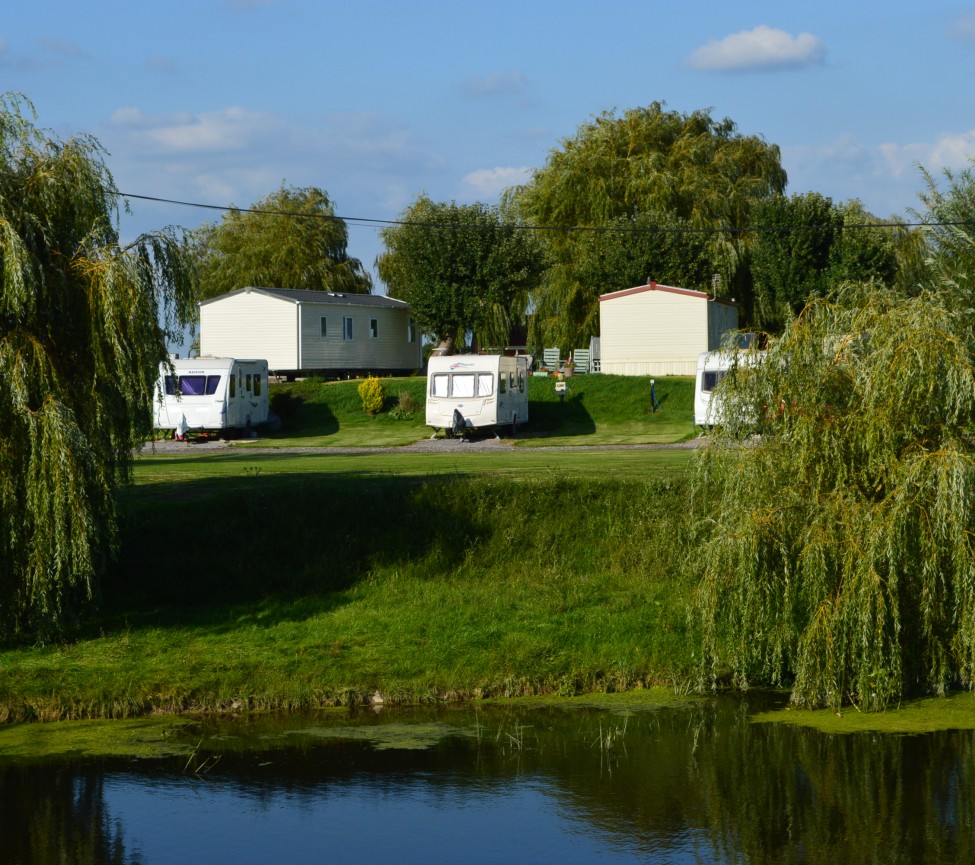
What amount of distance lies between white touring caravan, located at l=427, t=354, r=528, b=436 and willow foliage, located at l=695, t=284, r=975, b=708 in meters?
21.8

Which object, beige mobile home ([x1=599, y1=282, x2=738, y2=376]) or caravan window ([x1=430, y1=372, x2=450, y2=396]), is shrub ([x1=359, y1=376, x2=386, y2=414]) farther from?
beige mobile home ([x1=599, y1=282, x2=738, y2=376])

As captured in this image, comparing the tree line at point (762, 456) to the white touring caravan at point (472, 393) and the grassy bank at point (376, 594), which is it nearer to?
the grassy bank at point (376, 594)

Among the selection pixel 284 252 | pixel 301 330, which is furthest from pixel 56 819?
pixel 284 252

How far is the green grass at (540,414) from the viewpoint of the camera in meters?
38.2

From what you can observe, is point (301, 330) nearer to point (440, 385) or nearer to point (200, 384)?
point (200, 384)

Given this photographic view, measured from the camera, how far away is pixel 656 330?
48.3 metres

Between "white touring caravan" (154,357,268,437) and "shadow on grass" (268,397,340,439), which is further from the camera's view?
"shadow on grass" (268,397,340,439)

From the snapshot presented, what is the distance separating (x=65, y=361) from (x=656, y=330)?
3468cm

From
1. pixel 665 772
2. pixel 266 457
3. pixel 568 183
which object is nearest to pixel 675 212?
Result: pixel 568 183

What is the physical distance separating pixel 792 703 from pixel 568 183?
44.4 m

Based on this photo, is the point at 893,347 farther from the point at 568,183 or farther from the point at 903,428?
the point at 568,183

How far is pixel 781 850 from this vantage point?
1059 centimetres

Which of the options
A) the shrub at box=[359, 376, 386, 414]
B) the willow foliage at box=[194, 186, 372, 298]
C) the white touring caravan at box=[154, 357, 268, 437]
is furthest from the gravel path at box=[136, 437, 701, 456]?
the willow foliage at box=[194, 186, 372, 298]

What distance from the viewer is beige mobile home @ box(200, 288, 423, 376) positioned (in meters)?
49.9
